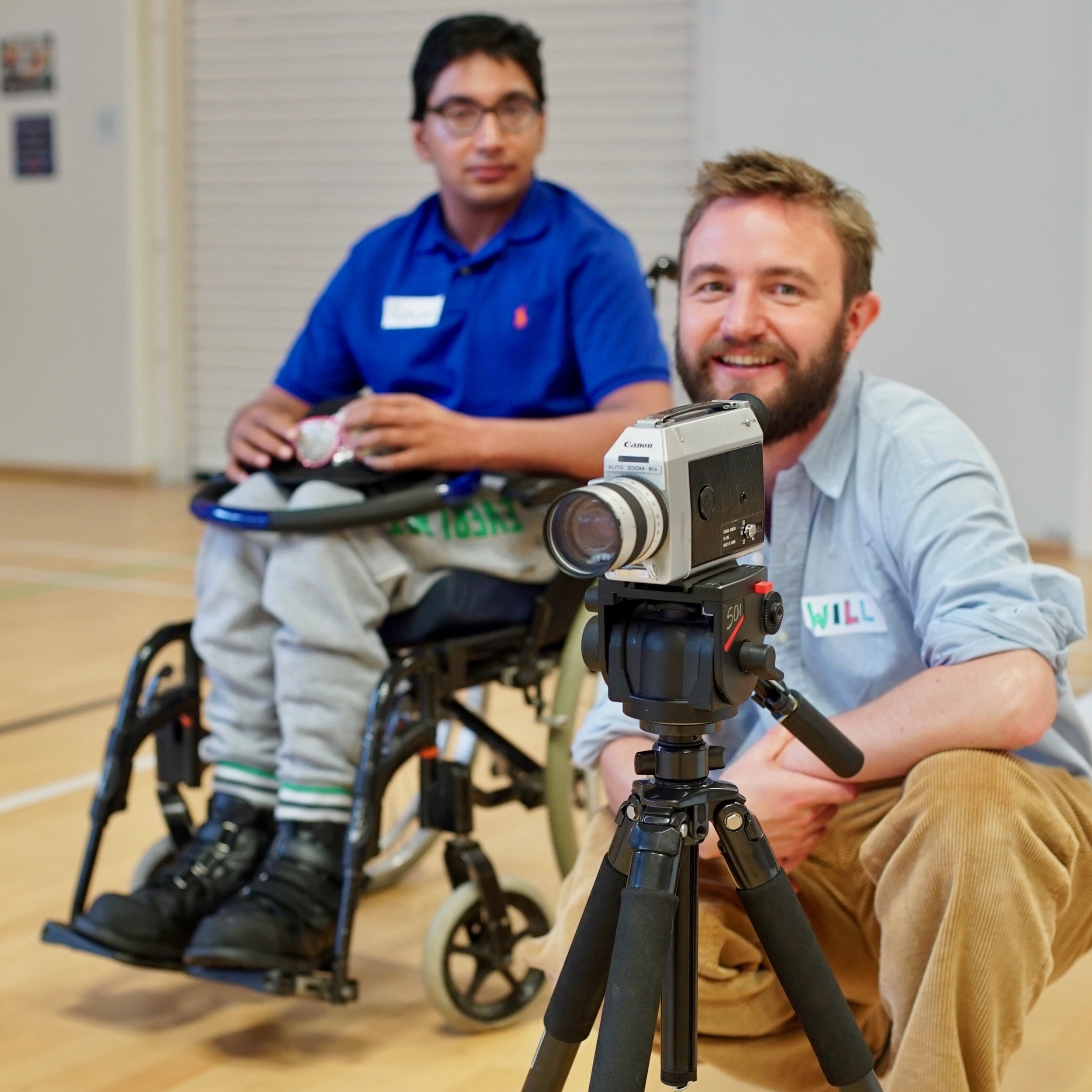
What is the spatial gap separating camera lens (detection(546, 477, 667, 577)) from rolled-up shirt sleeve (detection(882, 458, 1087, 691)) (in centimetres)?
51

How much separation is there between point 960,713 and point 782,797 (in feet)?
0.58

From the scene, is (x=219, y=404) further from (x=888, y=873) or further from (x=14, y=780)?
(x=888, y=873)

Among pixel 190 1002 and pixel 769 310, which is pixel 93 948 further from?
pixel 769 310

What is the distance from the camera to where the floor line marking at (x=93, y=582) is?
15.7 feet

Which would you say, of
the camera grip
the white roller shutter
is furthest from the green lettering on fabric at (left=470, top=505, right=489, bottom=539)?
the white roller shutter

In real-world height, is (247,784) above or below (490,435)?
below

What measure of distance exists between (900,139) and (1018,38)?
0.50 meters

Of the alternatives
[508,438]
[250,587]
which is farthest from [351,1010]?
[508,438]

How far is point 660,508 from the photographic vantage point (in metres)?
1.01

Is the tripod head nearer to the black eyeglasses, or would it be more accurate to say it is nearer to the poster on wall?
the black eyeglasses

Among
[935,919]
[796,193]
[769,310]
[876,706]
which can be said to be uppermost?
[796,193]

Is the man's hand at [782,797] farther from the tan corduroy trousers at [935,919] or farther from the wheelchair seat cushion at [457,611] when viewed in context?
the wheelchair seat cushion at [457,611]

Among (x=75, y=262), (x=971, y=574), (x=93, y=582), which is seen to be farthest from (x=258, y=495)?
(x=75, y=262)

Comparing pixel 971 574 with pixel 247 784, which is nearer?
pixel 971 574
